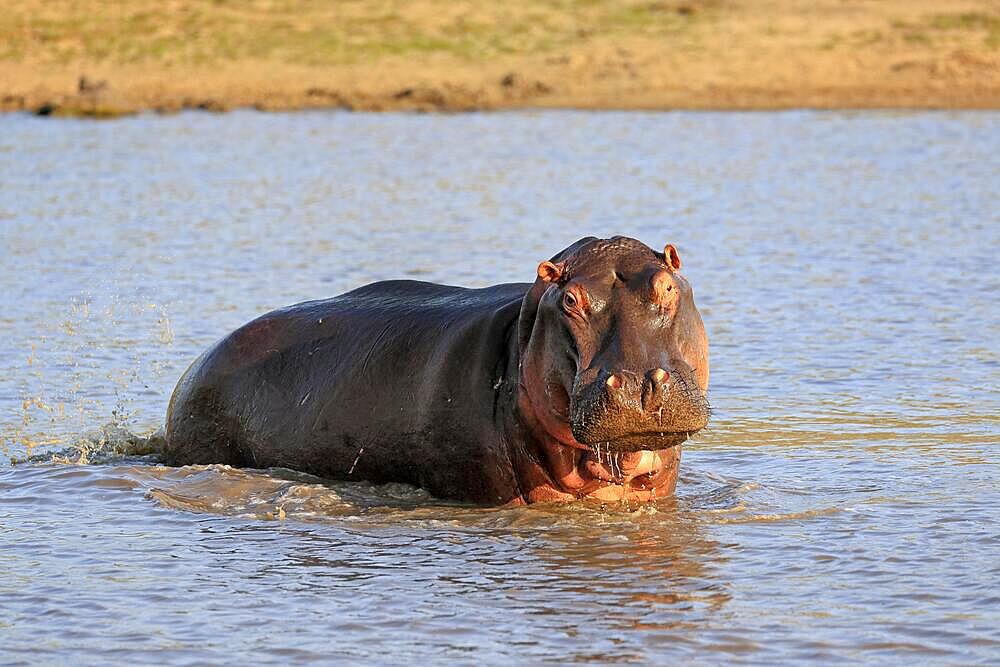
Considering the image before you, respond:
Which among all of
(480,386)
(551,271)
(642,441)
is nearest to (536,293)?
(551,271)

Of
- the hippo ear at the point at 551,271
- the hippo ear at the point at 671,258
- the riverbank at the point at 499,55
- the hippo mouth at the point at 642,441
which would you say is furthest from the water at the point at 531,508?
the riverbank at the point at 499,55

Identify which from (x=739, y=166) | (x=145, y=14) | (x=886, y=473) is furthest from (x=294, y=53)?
(x=886, y=473)

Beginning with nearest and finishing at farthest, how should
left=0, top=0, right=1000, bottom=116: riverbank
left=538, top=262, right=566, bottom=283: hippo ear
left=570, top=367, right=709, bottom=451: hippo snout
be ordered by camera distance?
left=570, top=367, right=709, bottom=451: hippo snout < left=538, top=262, right=566, bottom=283: hippo ear < left=0, top=0, right=1000, bottom=116: riverbank

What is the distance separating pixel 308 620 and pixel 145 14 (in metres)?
27.0

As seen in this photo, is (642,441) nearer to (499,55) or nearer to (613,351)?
(613,351)

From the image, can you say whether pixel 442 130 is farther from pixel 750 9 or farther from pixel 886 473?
pixel 886 473

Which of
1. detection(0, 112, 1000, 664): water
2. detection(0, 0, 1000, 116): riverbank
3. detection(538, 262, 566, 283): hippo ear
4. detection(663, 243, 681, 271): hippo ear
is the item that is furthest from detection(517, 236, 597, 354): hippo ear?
detection(0, 0, 1000, 116): riverbank

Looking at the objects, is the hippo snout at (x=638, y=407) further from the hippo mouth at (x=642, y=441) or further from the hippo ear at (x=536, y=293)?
the hippo ear at (x=536, y=293)

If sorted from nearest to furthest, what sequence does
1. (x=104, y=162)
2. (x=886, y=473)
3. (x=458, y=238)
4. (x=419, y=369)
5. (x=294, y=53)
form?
(x=419, y=369)
(x=886, y=473)
(x=458, y=238)
(x=104, y=162)
(x=294, y=53)

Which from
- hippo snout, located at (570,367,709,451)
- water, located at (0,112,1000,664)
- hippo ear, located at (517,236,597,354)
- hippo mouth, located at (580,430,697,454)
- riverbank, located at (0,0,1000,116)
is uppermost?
riverbank, located at (0,0,1000,116)

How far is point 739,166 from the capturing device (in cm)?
2088

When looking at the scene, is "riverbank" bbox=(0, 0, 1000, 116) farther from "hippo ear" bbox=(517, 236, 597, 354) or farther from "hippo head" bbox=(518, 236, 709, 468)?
"hippo head" bbox=(518, 236, 709, 468)

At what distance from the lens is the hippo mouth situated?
18.7 feet

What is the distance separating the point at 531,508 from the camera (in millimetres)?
6496
